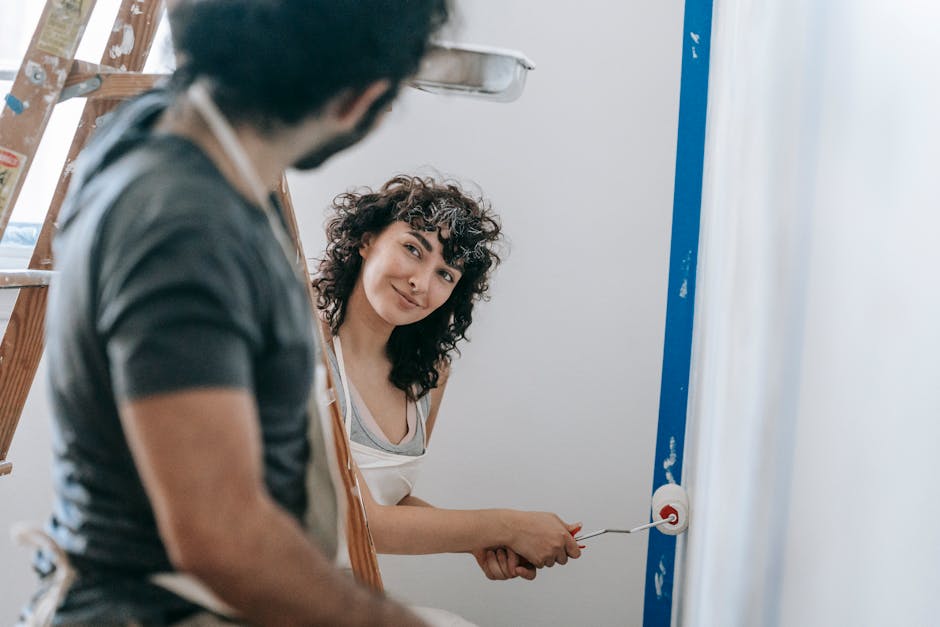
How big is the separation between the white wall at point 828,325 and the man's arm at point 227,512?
0.29 meters

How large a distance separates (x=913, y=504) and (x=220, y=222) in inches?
14.7

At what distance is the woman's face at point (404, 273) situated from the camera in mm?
1176

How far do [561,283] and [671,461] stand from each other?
0.36 meters

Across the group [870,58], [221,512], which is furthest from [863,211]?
[221,512]

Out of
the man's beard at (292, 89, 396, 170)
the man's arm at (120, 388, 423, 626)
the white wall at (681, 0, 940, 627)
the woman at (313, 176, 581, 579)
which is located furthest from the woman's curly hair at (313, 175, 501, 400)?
the man's arm at (120, 388, 423, 626)

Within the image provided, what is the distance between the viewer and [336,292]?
126cm

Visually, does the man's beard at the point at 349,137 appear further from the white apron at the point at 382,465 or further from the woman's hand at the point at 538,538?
the woman's hand at the point at 538,538

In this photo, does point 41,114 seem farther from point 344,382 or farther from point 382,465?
point 382,465

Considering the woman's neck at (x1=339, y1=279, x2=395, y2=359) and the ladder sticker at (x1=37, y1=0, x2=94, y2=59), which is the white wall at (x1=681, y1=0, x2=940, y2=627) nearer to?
the woman's neck at (x1=339, y1=279, x2=395, y2=359)

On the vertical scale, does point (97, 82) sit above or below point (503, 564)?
above

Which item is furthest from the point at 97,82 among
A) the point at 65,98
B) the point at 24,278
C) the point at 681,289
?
the point at 681,289

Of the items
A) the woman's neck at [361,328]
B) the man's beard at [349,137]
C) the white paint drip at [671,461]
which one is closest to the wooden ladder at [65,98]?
the man's beard at [349,137]

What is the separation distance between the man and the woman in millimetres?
672

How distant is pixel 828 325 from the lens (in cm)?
59
